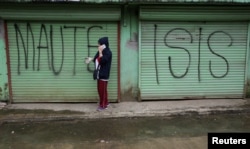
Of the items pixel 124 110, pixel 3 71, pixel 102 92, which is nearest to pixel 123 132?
pixel 124 110

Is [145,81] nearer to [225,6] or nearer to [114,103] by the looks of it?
[114,103]

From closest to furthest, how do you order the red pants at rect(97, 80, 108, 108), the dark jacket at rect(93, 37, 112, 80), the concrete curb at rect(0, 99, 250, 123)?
the concrete curb at rect(0, 99, 250, 123)
the dark jacket at rect(93, 37, 112, 80)
the red pants at rect(97, 80, 108, 108)

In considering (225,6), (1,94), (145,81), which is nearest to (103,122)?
(145,81)

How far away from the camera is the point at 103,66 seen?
8156 millimetres

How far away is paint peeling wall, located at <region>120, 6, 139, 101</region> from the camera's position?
8.71m

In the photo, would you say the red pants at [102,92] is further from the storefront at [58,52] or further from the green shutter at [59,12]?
the green shutter at [59,12]

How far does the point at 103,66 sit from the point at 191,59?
2.44 meters

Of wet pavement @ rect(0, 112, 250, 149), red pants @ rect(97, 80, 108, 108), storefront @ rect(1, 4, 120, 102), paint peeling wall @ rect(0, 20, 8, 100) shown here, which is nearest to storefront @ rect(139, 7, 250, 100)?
storefront @ rect(1, 4, 120, 102)

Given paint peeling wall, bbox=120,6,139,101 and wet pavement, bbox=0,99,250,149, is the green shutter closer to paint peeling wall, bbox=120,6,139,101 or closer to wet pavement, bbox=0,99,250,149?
paint peeling wall, bbox=120,6,139,101

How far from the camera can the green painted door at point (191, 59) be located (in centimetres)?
893

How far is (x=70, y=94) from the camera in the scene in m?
8.95

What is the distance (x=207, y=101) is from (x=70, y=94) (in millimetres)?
3571

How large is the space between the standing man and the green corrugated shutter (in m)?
0.59

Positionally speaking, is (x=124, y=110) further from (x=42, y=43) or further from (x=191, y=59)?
(x=42, y=43)
